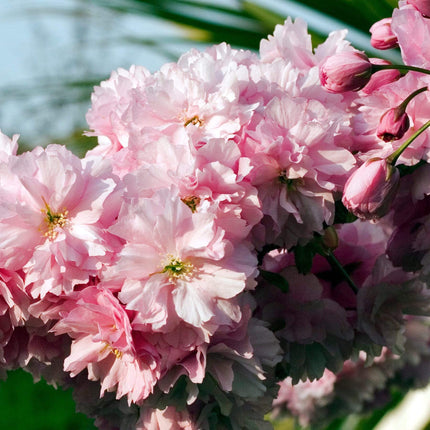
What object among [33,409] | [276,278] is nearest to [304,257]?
[276,278]

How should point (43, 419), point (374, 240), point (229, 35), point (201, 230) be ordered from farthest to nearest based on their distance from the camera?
1. point (43, 419)
2. point (229, 35)
3. point (374, 240)
4. point (201, 230)

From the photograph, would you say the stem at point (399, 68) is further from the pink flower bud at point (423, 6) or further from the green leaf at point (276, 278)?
the green leaf at point (276, 278)

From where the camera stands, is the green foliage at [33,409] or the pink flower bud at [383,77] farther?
the green foliage at [33,409]

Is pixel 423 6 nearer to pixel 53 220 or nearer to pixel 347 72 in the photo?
pixel 347 72

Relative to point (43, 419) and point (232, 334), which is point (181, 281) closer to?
point (232, 334)

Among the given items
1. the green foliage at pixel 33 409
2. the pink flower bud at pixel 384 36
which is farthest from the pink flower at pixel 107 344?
the green foliage at pixel 33 409

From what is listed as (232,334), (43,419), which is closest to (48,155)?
(232,334)
